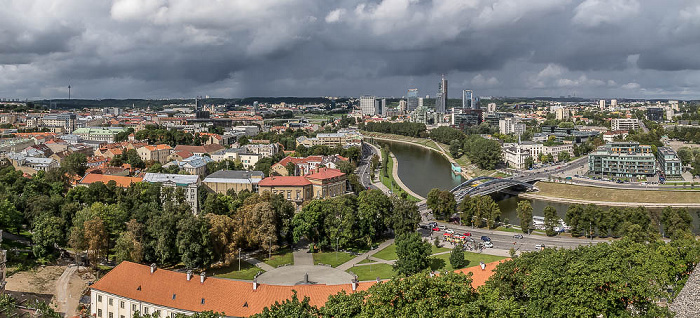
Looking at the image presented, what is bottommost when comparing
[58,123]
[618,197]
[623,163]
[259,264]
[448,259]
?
[259,264]

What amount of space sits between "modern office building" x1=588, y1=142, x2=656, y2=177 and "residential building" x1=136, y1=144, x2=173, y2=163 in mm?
46217

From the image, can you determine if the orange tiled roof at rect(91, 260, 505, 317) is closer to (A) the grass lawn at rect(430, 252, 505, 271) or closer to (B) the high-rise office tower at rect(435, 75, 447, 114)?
(A) the grass lawn at rect(430, 252, 505, 271)

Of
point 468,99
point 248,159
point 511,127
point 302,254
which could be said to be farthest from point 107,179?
point 468,99

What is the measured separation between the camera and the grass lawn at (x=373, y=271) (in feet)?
78.3

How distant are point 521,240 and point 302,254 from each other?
12515 mm

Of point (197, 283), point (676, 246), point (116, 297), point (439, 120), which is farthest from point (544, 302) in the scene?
point (439, 120)

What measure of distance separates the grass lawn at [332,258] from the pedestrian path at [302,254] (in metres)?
0.31

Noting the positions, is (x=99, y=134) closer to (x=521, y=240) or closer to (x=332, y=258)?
(x=332, y=258)

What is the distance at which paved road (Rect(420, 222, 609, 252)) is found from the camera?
93.4 feet

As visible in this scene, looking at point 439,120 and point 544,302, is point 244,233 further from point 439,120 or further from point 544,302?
point 439,120

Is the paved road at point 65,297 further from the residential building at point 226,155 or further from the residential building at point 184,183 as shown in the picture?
the residential building at point 226,155

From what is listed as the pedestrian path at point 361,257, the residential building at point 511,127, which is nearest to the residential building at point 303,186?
the pedestrian path at point 361,257

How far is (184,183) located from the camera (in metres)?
39.3

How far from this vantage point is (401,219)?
29.5 meters
